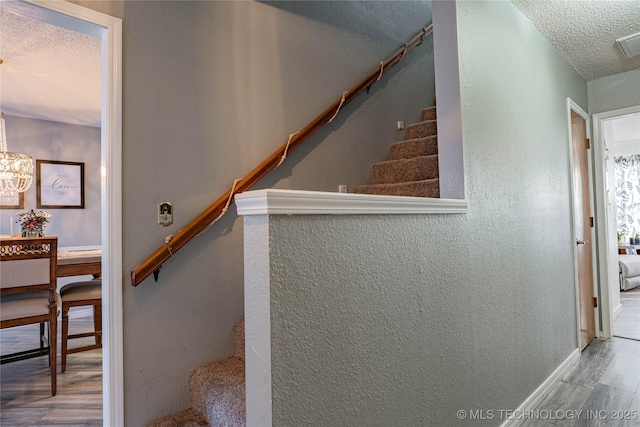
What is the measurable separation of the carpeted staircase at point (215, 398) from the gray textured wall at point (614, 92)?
3.76m

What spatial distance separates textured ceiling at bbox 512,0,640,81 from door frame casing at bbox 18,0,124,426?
7.45ft

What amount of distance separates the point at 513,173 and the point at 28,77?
3.88 metres

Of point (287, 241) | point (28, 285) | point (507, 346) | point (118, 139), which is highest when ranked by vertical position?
point (118, 139)

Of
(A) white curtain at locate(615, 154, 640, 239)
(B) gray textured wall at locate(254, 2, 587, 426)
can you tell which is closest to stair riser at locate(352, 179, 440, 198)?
(B) gray textured wall at locate(254, 2, 587, 426)

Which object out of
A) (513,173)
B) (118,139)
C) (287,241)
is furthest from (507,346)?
(118,139)

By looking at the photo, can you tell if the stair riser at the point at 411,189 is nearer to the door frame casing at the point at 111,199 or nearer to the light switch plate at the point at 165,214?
the light switch plate at the point at 165,214

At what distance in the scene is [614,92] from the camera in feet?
10.6

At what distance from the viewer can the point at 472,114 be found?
67.3 inches

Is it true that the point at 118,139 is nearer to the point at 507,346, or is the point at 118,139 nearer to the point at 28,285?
the point at 28,285

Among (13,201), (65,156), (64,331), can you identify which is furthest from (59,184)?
(64,331)

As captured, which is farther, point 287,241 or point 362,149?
point 362,149

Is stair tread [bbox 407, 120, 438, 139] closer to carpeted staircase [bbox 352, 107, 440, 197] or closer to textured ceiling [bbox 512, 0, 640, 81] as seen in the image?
carpeted staircase [bbox 352, 107, 440, 197]

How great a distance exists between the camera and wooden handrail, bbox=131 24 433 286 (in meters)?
1.61

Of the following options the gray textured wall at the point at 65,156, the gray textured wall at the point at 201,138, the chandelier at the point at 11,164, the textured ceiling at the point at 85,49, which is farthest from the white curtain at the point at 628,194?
the chandelier at the point at 11,164
